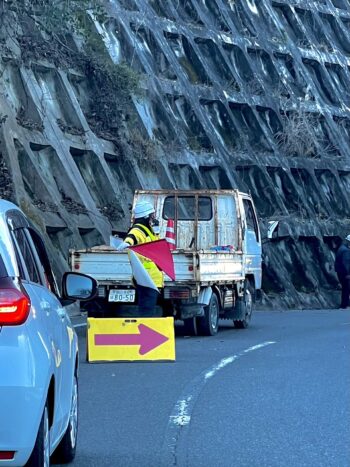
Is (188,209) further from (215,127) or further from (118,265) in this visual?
(215,127)

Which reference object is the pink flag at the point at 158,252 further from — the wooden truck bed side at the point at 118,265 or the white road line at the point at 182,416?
the white road line at the point at 182,416

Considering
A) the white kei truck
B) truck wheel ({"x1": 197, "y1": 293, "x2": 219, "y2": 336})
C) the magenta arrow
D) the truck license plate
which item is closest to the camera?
the magenta arrow

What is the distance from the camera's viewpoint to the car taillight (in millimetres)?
5289

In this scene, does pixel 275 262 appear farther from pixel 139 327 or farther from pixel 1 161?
pixel 139 327

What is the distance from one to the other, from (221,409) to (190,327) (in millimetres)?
8322

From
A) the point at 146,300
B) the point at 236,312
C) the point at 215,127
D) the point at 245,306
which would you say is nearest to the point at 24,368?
the point at 146,300

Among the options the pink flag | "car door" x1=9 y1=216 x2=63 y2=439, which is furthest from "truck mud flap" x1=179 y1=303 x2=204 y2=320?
"car door" x1=9 y1=216 x2=63 y2=439

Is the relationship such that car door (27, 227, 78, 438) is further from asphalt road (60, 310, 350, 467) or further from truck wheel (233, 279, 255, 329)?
truck wheel (233, 279, 255, 329)

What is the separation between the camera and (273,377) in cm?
1218

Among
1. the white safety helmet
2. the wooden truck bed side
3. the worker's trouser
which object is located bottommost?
the worker's trouser

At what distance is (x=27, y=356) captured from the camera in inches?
209

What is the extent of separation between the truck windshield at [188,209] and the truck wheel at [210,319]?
2.45 metres

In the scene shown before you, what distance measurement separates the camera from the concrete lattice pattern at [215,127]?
26.5 metres

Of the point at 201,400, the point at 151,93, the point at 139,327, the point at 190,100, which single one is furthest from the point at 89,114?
the point at 201,400
